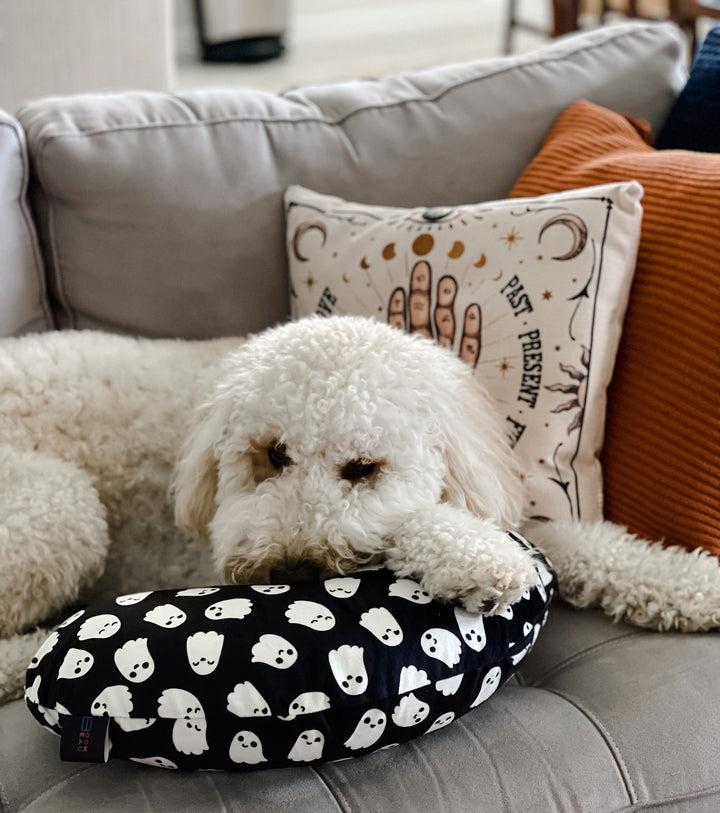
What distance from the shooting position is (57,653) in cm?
96

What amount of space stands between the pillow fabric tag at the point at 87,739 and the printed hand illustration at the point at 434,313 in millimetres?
764

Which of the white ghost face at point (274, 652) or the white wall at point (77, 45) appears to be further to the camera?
the white wall at point (77, 45)

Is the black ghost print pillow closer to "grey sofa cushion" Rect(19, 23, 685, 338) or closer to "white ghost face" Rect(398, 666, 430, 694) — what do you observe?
"white ghost face" Rect(398, 666, 430, 694)

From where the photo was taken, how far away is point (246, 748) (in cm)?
90

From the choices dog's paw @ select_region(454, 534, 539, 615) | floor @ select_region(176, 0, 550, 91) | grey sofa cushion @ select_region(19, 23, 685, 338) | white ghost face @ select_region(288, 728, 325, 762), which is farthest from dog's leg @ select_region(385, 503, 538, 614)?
floor @ select_region(176, 0, 550, 91)

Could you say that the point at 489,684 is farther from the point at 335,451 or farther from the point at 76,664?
the point at 76,664

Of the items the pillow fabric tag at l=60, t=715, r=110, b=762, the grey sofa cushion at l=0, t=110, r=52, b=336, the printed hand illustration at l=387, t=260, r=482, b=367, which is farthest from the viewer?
the grey sofa cushion at l=0, t=110, r=52, b=336

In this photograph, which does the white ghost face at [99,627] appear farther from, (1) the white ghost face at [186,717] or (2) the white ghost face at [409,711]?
(2) the white ghost face at [409,711]

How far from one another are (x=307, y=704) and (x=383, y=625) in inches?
4.9

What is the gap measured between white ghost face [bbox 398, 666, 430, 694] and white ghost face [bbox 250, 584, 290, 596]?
176 mm

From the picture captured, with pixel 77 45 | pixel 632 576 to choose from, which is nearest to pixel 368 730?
pixel 632 576

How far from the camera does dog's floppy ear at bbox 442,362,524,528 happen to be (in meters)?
1.12

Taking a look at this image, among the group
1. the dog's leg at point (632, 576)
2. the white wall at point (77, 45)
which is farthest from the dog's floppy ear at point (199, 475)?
the white wall at point (77, 45)

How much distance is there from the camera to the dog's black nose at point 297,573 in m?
1.08
